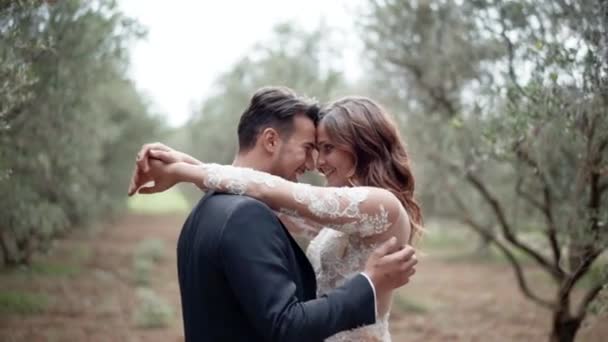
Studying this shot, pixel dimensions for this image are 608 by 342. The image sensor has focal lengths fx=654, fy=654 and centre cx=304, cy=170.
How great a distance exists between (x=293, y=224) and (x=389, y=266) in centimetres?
86

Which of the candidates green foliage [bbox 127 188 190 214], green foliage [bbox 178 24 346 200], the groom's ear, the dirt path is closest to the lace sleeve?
the groom's ear

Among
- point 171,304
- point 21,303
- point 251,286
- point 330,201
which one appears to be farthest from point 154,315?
point 251,286

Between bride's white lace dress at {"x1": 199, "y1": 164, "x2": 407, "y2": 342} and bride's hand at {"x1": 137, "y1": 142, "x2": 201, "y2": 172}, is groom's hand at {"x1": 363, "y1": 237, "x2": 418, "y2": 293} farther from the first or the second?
bride's hand at {"x1": 137, "y1": 142, "x2": 201, "y2": 172}

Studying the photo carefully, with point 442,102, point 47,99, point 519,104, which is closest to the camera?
point 519,104

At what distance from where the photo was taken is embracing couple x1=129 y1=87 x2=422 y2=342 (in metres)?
2.39

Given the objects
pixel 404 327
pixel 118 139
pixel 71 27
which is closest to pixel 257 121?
pixel 71 27

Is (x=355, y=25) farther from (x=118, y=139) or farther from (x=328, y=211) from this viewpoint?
(x=118, y=139)

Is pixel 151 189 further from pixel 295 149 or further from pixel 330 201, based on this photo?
pixel 330 201

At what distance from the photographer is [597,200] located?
5.99 m

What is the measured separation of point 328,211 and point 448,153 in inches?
314

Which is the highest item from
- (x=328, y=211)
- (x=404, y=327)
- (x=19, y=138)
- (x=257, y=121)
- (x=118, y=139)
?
(x=257, y=121)

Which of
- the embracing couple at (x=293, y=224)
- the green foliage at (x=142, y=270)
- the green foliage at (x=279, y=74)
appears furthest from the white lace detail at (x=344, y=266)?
the green foliage at (x=142, y=270)

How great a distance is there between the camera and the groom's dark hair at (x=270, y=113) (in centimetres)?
298

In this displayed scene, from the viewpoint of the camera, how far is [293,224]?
343 centimetres
